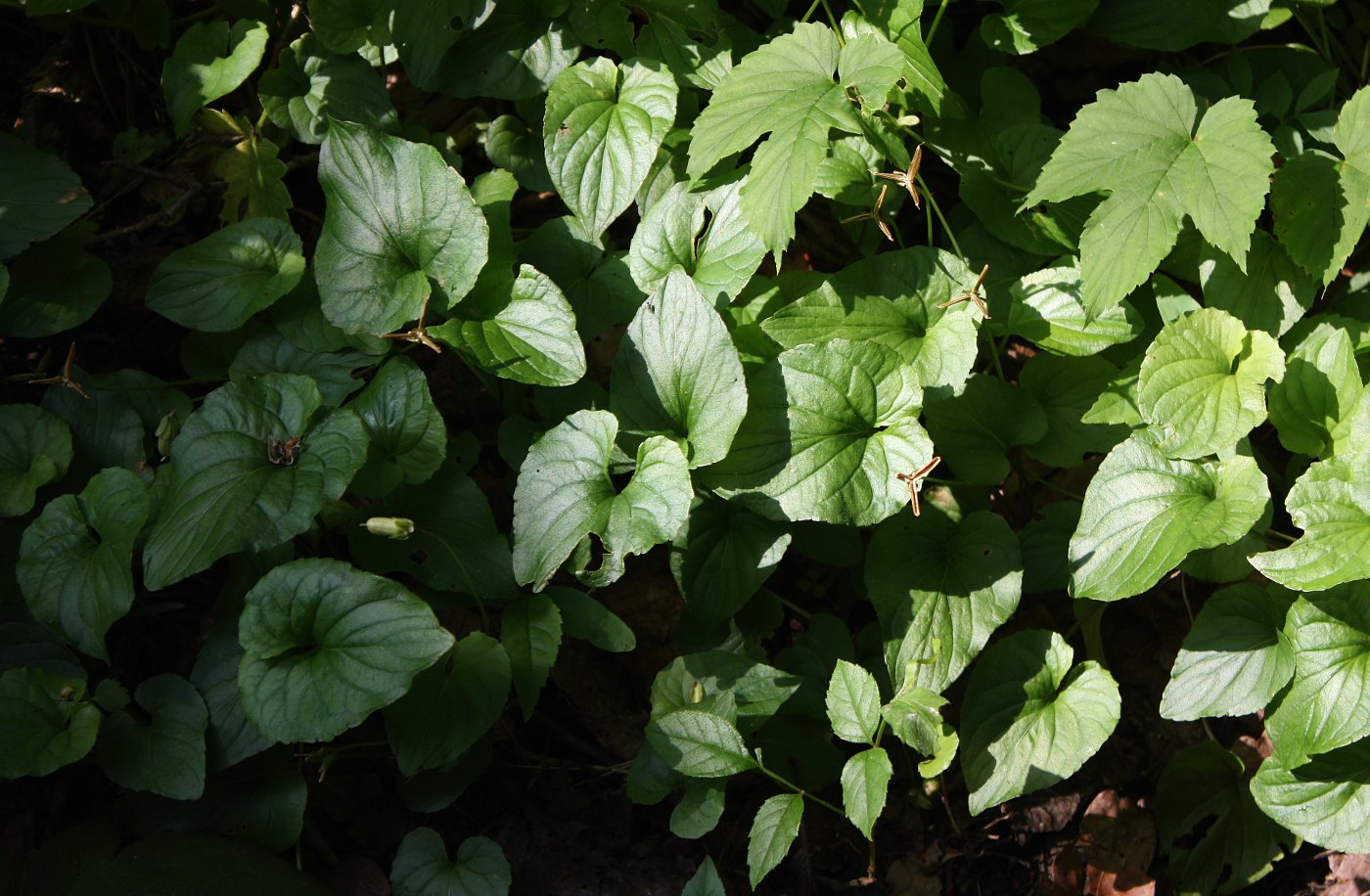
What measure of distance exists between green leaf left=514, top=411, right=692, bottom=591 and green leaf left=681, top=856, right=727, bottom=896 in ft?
1.73

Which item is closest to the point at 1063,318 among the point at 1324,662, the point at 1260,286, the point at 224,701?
the point at 1260,286

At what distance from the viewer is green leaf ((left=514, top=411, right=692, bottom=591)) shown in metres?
1.67

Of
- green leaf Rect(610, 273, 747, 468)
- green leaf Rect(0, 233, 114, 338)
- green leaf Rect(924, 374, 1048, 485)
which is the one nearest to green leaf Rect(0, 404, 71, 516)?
green leaf Rect(0, 233, 114, 338)

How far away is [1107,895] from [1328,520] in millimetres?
984

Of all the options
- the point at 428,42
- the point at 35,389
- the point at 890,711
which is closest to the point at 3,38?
the point at 35,389

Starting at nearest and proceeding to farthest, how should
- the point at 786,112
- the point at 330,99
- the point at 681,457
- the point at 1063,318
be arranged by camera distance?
the point at 681,457 < the point at 786,112 < the point at 1063,318 < the point at 330,99

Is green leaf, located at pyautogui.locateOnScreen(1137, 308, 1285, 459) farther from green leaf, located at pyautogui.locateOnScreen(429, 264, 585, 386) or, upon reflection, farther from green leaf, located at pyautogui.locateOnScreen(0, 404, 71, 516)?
green leaf, located at pyautogui.locateOnScreen(0, 404, 71, 516)

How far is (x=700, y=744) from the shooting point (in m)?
1.82

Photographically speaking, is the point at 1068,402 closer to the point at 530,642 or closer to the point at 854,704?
the point at 854,704

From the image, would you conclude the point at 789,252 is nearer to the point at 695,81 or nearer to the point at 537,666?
the point at 695,81

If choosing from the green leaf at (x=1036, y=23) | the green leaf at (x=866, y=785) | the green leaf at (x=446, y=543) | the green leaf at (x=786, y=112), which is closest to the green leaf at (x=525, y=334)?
the green leaf at (x=446, y=543)

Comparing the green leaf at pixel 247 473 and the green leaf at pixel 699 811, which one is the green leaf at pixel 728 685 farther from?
the green leaf at pixel 247 473

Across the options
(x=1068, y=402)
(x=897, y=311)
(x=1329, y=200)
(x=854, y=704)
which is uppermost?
(x=1329, y=200)

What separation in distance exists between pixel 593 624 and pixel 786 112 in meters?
1.00
